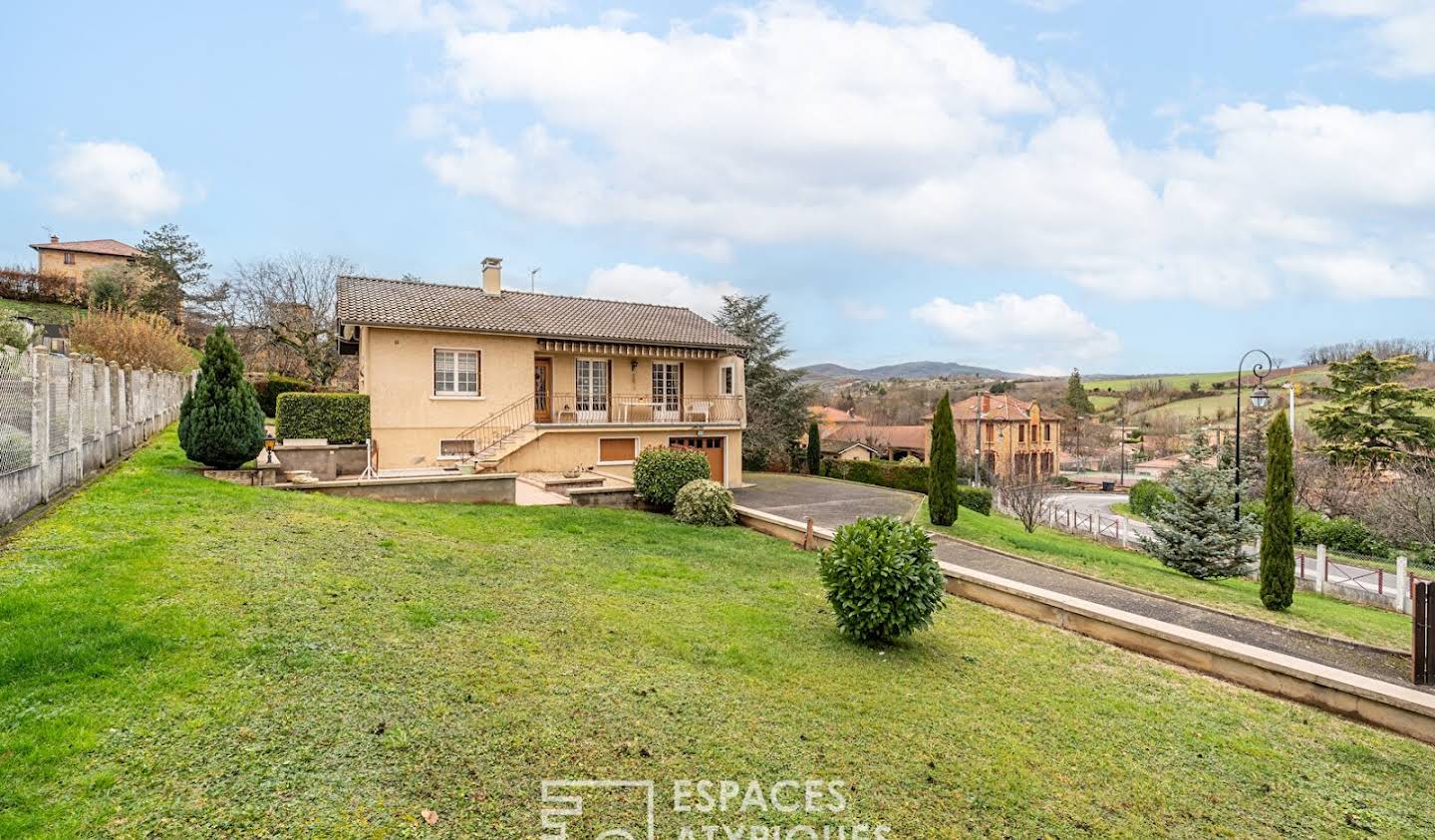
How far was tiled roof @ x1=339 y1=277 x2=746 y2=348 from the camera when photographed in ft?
60.6

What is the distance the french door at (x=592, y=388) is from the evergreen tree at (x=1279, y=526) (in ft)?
57.9

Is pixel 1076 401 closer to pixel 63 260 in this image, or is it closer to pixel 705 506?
pixel 705 506

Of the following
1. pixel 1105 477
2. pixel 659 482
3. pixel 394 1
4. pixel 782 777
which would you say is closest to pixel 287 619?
pixel 782 777

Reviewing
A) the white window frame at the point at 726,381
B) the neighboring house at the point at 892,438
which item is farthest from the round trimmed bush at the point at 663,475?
the neighboring house at the point at 892,438

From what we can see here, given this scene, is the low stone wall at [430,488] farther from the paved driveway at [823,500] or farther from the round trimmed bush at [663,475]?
the paved driveway at [823,500]

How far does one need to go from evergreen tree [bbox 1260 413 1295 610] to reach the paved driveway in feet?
23.5

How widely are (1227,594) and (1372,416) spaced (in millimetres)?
27703

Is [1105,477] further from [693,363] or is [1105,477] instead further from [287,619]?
[287,619]

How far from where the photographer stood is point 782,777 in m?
4.02

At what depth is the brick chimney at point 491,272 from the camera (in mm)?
22172

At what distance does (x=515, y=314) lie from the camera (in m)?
21.1

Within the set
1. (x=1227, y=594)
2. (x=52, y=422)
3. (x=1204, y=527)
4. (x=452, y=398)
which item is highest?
(x=452, y=398)

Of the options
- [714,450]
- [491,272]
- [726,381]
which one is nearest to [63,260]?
[491,272]

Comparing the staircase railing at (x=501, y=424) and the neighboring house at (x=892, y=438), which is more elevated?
the staircase railing at (x=501, y=424)
